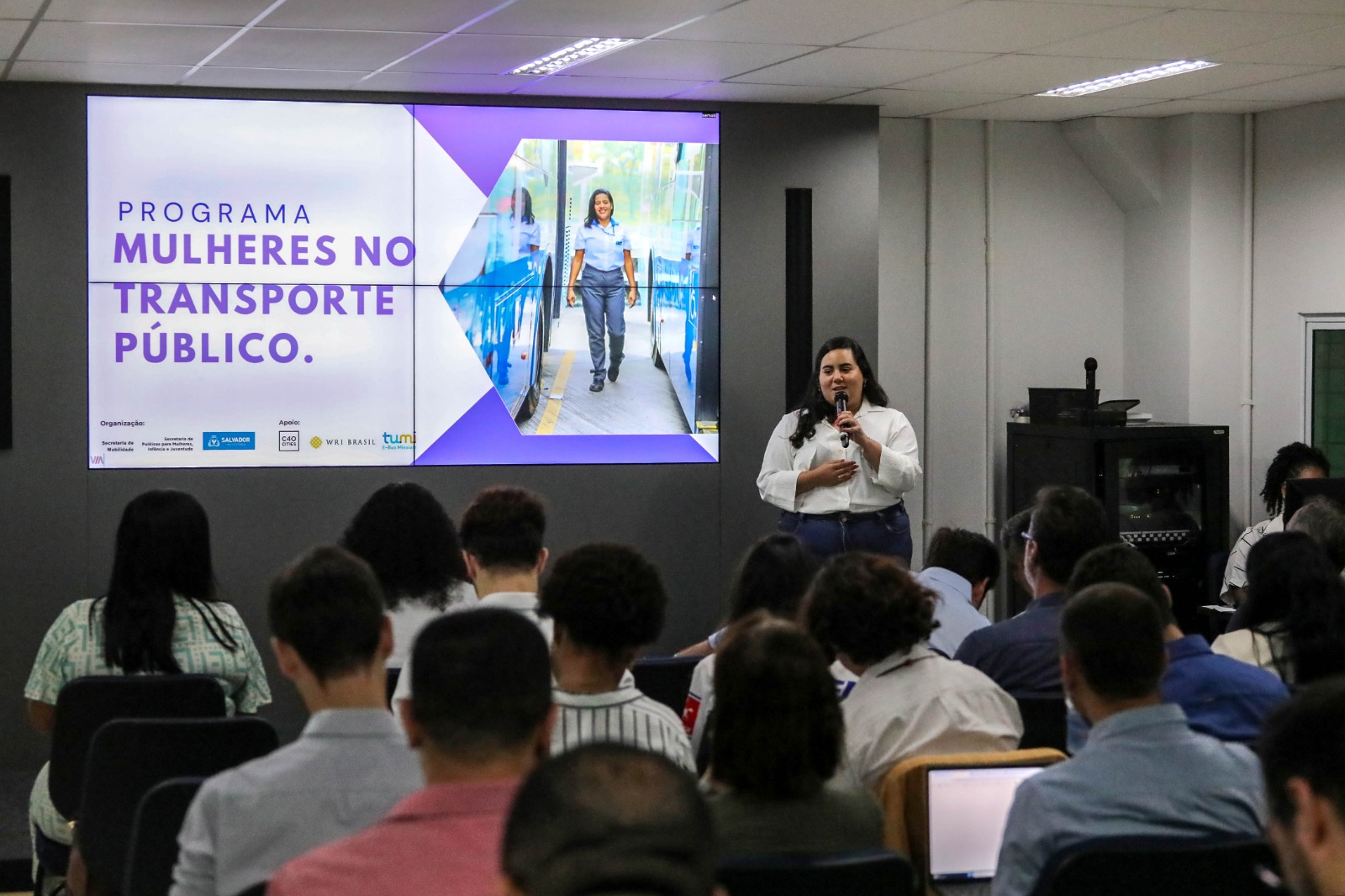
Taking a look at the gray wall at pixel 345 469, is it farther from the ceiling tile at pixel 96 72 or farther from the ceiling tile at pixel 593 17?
the ceiling tile at pixel 593 17

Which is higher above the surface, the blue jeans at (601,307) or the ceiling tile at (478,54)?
the ceiling tile at (478,54)

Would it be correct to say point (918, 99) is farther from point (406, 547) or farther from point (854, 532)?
point (406, 547)

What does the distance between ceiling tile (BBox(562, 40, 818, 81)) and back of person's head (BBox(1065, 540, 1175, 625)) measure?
2.90 meters

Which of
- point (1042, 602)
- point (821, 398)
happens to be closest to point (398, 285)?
point (821, 398)

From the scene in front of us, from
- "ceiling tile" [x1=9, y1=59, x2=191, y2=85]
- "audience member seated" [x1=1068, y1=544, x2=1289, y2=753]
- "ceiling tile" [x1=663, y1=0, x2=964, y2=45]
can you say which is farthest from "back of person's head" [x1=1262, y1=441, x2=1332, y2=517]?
"ceiling tile" [x1=9, y1=59, x2=191, y2=85]

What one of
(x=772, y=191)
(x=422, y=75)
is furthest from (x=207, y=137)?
(x=772, y=191)

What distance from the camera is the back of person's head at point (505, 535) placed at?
389 centimetres

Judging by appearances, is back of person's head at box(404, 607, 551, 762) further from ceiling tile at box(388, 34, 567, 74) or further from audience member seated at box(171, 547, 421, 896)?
ceiling tile at box(388, 34, 567, 74)

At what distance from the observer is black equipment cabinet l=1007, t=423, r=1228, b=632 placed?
24.1 feet

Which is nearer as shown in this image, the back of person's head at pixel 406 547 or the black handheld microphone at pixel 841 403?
the back of person's head at pixel 406 547

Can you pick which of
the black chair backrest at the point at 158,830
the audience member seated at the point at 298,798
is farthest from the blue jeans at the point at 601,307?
the audience member seated at the point at 298,798

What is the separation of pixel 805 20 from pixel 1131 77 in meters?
1.99

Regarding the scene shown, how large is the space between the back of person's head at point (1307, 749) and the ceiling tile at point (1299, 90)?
5.72 meters

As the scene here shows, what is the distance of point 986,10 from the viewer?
5129mm
